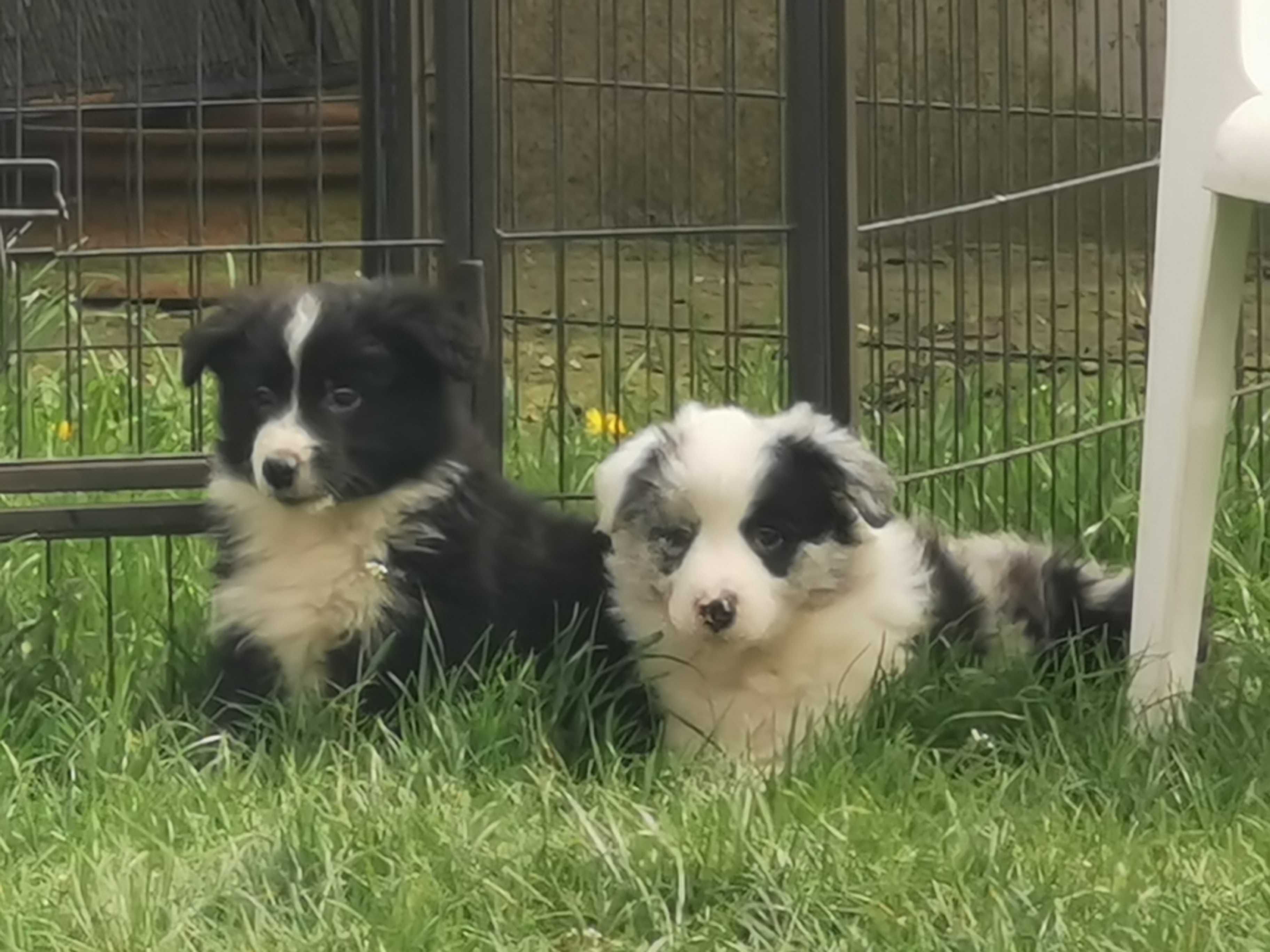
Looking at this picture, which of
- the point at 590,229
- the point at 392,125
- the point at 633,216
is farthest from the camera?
the point at 633,216

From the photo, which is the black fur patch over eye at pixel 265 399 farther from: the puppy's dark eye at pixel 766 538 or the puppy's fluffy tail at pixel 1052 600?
the puppy's fluffy tail at pixel 1052 600

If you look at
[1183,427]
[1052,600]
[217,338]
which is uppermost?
[217,338]

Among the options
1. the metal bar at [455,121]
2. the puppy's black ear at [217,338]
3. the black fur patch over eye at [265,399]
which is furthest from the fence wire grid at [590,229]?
the black fur patch over eye at [265,399]

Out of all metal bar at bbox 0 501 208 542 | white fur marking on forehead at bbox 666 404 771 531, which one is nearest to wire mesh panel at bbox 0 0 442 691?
metal bar at bbox 0 501 208 542

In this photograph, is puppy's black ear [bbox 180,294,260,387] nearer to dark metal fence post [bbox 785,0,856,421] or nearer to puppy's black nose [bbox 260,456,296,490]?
puppy's black nose [bbox 260,456,296,490]

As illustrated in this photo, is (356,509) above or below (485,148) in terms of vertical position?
below

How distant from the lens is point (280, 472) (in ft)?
10.4

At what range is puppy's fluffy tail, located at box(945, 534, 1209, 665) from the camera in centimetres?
356

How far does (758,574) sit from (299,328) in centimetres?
76

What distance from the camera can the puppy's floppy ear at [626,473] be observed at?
3.27 m

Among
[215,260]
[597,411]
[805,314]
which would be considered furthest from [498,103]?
[215,260]

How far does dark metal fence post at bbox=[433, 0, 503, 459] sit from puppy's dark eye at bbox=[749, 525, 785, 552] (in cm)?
55

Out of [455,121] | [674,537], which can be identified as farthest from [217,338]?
[674,537]

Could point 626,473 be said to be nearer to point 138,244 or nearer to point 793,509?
point 793,509
